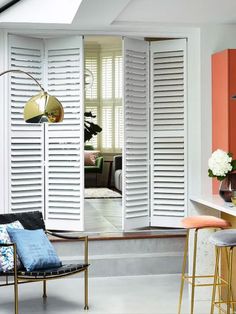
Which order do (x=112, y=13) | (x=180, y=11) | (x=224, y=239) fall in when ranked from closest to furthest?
(x=224, y=239)
(x=112, y=13)
(x=180, y=11)

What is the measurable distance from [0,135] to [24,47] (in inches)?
39.7

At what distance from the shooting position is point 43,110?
4738 mm

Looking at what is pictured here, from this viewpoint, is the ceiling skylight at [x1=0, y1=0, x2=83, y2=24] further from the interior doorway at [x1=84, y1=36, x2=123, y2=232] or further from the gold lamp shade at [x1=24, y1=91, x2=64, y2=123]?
the interior doorway at [x1=84, y1=36, x2=123, y2=232]


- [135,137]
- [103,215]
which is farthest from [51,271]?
[103,215]

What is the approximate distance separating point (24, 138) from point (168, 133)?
1597mm

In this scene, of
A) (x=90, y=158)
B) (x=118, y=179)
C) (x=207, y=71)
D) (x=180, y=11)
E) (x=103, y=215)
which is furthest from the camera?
(x=90, y=158)

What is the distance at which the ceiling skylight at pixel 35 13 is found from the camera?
21.3ft

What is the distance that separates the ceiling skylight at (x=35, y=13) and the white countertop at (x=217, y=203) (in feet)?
7.79

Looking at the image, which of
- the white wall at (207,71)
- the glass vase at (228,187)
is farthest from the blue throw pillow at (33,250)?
the white wall at (207,71)

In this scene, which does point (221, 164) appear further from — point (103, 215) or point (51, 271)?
point (103, 215)

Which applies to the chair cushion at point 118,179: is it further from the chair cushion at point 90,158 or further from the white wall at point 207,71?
the white wall at point 207,71

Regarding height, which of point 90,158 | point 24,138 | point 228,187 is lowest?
point 228,187

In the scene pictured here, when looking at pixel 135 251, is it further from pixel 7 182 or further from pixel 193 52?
pixel 193 52

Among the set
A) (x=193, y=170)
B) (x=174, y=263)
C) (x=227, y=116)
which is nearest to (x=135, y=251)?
(x=174, y=263)
